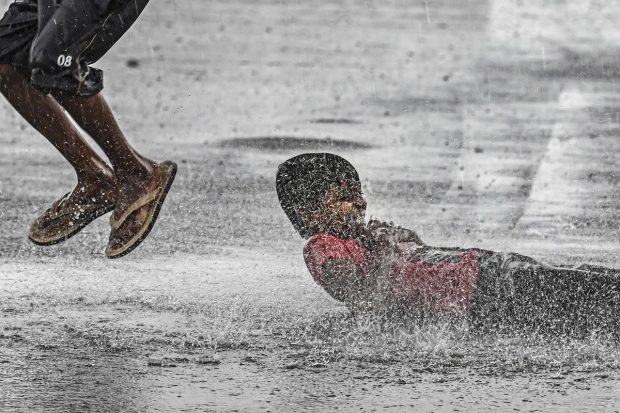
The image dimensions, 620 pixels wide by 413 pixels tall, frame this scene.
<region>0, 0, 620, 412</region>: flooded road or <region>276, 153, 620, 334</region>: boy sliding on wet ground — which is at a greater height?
<region>276, 153, 620, 334</region>: boy sliding on wet ground

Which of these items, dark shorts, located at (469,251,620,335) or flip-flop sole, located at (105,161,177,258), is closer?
dark shorts, located at (469,251,620,335)

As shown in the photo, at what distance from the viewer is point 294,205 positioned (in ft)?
18.9

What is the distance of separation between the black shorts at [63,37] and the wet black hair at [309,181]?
82 centimetres

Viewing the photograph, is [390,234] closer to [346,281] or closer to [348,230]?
[348,230]

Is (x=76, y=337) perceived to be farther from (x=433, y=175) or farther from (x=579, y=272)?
(x=433, y=175)

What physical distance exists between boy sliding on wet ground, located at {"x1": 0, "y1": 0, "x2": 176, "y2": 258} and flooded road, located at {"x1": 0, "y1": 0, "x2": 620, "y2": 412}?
31 cm

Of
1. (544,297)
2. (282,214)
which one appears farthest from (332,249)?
(282,214)

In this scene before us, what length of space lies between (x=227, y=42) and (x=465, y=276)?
9.90 m

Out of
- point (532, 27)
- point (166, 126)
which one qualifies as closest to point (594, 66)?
point (532, 27)

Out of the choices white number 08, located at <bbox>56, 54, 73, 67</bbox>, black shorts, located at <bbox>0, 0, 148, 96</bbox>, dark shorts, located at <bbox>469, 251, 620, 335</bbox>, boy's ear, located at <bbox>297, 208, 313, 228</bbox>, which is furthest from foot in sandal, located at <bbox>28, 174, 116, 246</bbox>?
dark shorts, located at <bbox>469, 251, 620, 335</bbox>

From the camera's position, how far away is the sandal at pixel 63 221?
618 centimetres

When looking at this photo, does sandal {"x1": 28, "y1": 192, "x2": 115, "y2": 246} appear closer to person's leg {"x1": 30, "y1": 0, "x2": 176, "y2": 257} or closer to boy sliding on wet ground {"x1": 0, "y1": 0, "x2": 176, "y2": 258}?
boy sliding on wet ground {"x1": 0, "y1": 0, "x2": 176, "y2": 258}

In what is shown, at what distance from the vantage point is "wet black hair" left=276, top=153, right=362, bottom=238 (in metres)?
5.71

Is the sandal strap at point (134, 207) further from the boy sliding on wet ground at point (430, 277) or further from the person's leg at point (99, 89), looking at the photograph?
the boy sliding on wet ground at point (430, 277)
